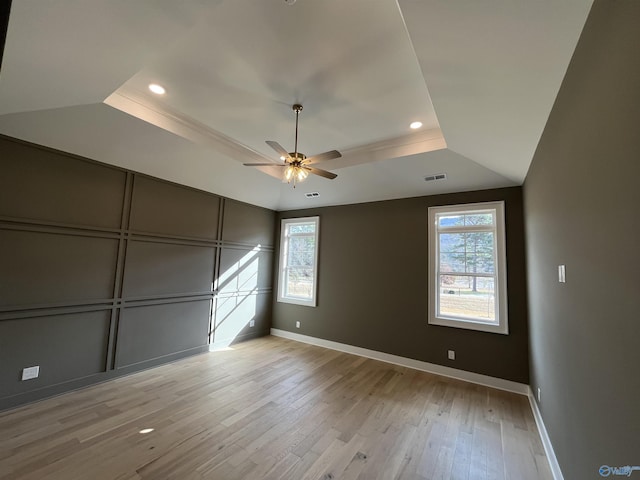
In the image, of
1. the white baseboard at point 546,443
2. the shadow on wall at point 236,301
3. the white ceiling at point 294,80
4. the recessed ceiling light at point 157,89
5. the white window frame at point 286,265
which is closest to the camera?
the white ceiling at point 294,80

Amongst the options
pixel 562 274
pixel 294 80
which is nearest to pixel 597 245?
pixel 562 274

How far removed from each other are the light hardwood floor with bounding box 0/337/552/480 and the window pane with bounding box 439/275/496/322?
3.07 feet

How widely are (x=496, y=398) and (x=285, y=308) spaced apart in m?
3.80

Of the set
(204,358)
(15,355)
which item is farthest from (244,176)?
(15,355)

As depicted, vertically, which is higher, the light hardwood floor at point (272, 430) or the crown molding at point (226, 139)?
the crown molding at point (226, 139)

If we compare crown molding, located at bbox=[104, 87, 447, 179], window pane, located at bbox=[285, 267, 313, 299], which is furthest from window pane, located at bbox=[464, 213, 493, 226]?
window pane, located at bbox=[285, 267, 313, 299]

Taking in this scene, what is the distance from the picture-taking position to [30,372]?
294 centimetres

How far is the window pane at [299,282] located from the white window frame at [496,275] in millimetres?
2358

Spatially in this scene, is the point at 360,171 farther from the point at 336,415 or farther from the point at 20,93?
the point at 20,93

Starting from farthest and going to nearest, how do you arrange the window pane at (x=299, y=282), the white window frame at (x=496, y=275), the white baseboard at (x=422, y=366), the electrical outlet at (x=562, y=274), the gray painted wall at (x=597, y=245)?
1. the window pane at (x=299, y=282)
2. the white window frame at (x=496, y=275)
3. the white baseboard at (x=422, y=366)
4. the electrical outlet at (x=562, y=274)
5. the gray painted wall at (x=597, y=245)

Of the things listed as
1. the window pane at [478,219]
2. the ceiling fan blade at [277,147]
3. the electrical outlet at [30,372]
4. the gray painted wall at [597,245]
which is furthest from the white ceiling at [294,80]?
the electrical outlet at [30,372]

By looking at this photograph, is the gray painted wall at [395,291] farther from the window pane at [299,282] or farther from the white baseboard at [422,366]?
the window pane at [299,282]

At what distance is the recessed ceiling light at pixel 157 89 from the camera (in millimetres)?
2742

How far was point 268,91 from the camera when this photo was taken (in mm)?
2734
